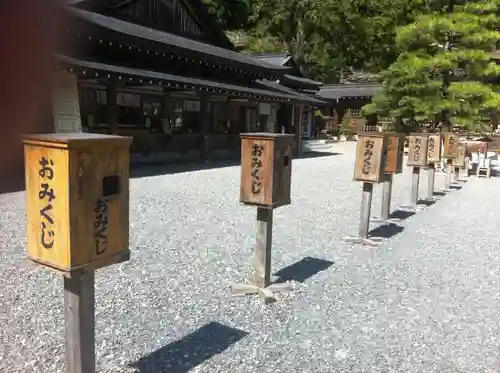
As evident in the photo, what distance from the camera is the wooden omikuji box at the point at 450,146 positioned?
11.4m

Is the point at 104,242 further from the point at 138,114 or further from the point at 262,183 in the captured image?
the point at 138,114

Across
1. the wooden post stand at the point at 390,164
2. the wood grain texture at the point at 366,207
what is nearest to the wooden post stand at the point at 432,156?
the wooden post stand at the point at 390,164

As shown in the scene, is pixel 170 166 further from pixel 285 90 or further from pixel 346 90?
pixel 346 90

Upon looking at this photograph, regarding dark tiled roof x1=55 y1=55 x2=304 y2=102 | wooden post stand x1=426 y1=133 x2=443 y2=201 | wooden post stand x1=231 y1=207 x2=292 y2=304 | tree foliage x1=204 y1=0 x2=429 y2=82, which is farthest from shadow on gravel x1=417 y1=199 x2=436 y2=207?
tree foliage x1=204 y1=0 x2=429 y2=82

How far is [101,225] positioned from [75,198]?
0.24 meters

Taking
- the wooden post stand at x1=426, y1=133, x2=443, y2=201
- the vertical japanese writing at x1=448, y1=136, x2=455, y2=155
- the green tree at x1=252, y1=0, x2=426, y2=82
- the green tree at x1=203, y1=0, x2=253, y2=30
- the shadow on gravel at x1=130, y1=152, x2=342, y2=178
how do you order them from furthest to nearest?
1. the green tree at x1=203, y1=0, x2=253, y2=30
2. the green tree at x1=252, y1=0, x2=426, y2=82
3. the shadow on gravel at x1=130, y1=152, x2=342, y2=178
4. the vertical japanese writing at x1=448, y1=136, x2=455, y2=155
5. the wooden post stand at x1=426, y1=133, x2=443, y2=201

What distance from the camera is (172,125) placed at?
1534 cm

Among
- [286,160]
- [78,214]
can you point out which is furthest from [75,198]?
[286,160]

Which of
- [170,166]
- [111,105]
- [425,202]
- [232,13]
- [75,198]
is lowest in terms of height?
[425,202]

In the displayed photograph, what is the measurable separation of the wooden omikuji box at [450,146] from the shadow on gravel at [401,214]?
4.18m

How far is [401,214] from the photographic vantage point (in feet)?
26.1

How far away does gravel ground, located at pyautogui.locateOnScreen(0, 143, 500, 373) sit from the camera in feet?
9.55

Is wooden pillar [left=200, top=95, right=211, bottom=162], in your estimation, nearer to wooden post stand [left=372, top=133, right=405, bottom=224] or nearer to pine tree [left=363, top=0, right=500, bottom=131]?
wooden post stand [left=372, top=133, right=405, bottom=224]

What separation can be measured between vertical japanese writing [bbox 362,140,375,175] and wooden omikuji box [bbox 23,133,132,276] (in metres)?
4.04
